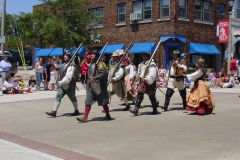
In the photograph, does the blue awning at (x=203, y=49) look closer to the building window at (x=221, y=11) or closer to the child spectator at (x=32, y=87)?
the building window at (x=221, y=11)

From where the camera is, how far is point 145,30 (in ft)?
93.1

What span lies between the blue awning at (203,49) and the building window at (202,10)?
75.7 inches

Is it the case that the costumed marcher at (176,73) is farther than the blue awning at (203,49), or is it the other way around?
the blue awning at (203,49)

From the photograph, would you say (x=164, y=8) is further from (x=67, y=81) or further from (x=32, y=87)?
(x=67, y=81)

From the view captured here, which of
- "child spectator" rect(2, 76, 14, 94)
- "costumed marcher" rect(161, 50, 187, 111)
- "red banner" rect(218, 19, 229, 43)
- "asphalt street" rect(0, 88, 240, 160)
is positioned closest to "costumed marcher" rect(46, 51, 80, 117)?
"asphalt street" rect(0, 88, 240, 160)

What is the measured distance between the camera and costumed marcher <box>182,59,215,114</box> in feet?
35.0

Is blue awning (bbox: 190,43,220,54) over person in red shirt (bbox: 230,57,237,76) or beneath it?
over

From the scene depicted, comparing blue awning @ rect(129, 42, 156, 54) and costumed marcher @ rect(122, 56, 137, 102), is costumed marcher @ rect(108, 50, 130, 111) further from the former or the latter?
blue awning @ rect(129, 42, 156, 54)

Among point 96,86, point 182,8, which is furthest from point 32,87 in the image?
point 182,8

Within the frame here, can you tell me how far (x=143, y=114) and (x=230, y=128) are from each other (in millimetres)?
2867

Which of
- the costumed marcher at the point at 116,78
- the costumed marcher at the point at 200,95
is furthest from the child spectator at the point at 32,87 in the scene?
the costumed marcher at the point at 200,95

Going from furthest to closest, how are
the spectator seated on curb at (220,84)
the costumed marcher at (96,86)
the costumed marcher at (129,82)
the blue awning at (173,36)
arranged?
the blue awning at (173,36), the spectator seated on curb at (220,84), the costumed marcher at (129,82), the costumed marcher at (96,86)

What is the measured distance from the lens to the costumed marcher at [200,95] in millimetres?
10656

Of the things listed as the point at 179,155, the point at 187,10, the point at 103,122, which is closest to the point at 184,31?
the point at 187,10
